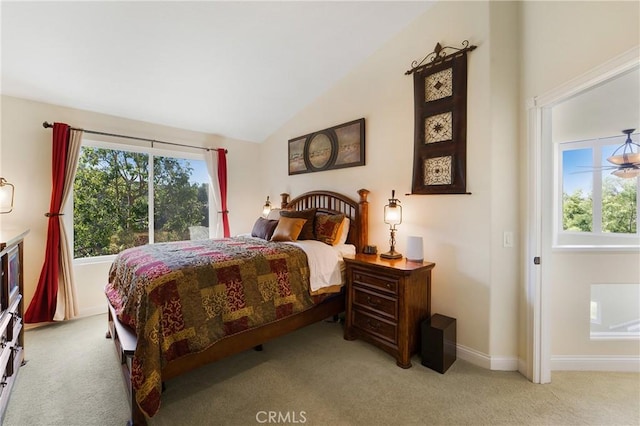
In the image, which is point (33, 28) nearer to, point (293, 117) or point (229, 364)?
point (293, 117)

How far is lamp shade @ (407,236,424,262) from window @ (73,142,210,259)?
11.7 feet

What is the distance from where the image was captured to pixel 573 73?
5.74ft

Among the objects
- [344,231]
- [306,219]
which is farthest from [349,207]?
[306,219]

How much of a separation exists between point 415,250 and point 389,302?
546mm

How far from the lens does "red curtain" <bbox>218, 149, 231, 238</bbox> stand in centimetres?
455

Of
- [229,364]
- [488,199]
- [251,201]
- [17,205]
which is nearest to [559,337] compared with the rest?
[488,199]

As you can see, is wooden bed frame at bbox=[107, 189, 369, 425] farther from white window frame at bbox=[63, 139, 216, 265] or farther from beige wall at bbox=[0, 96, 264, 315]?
white window frame at bbox=[63, 139, 216, 265]

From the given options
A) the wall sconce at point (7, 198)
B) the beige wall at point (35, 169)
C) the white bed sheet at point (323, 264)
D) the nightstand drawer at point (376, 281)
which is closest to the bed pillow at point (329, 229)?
the white bed sheet at point (323, 264)

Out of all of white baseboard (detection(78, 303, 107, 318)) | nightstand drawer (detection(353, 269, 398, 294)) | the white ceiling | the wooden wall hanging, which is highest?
the white ceiling

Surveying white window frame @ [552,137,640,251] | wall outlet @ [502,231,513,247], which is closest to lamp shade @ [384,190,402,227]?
Result: wall outlet @ [502,231,513,247]

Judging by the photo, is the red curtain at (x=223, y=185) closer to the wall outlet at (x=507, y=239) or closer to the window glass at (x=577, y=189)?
the wall outlet at (x=507, y=239)

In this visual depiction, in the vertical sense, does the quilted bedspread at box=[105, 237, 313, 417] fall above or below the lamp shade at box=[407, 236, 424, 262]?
below

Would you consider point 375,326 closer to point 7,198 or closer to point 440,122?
point 440,122

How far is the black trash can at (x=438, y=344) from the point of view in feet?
7.03
